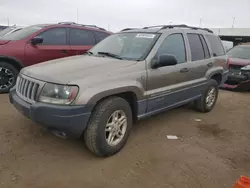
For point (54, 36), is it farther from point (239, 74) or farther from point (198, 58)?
point (239, 74)

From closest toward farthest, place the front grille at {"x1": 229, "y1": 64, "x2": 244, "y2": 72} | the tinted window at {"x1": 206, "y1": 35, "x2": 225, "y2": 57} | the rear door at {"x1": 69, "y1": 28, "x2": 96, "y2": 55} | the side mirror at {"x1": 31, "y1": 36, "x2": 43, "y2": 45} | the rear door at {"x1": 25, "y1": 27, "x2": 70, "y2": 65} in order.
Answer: the tinted window at {"x1": 206, "y1": 35, "x2": 225, "y2": 57} < the side mirror at {"x1": 31, "y1": 36, "x2": 43, "y2": 45} < the rear door at {"x1": 25, "y1": 27, "x2": 70, "y2": 65} < the rear door at {"x1": 69, "y1": 28, "x2": 96, "y2": 55} < the front grille at {"x1": 229, "y1": 64, "x2": 244, "y2": 72}

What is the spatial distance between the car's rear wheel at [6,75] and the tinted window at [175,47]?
3771mm

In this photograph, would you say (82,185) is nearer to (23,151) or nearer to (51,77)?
(23,151)

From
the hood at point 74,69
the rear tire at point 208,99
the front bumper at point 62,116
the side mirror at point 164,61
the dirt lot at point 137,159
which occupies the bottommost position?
the dirt lot at point 137,159

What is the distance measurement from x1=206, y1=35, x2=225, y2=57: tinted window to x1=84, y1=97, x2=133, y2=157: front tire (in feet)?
9.73

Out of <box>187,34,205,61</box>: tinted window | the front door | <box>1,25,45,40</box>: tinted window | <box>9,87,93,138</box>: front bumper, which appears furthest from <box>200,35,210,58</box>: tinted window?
<box>1,25,45,40</box>: tinted window

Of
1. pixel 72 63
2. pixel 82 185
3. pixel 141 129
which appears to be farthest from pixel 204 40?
pixel 82 185

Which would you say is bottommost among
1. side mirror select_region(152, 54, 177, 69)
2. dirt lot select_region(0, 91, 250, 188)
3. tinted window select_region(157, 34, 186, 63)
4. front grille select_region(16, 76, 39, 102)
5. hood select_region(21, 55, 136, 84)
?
dirt lot select_region(0, 91, 250, 188)

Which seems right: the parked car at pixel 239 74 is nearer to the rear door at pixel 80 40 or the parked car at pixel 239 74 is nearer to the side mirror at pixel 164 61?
the rear door at pixel 80 40

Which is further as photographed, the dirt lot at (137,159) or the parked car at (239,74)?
the parked car at (239,74)

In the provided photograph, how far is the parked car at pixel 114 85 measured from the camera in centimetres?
275

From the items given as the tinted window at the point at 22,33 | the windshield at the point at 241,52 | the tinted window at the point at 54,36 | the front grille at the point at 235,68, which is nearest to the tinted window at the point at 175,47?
the tinted window at the point at 54,36

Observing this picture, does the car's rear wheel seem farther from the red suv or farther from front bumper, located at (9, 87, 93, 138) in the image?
front bumper, located at (9, 87, 93, 138)

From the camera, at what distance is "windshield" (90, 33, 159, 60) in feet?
12.1
